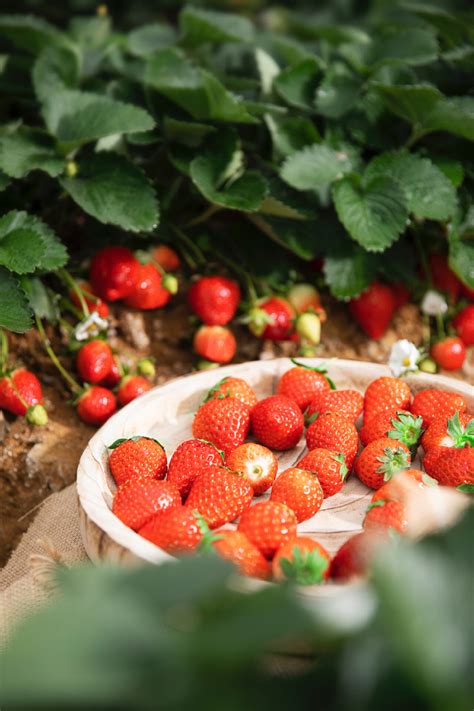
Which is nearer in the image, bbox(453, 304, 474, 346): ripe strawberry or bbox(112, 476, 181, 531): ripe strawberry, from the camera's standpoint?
bbox(112, 476, 181, 531): ripe strawberry

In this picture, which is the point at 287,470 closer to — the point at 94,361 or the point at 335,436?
the point at 335,436

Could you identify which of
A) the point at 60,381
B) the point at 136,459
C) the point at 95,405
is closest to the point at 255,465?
the point at 136,459

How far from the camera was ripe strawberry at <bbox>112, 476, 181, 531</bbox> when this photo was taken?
3.25ft

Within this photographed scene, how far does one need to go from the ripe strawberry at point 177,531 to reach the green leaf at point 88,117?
90 centimetres

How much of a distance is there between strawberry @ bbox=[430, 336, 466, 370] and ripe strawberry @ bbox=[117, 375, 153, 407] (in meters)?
0.71

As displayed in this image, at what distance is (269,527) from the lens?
957 millimetres

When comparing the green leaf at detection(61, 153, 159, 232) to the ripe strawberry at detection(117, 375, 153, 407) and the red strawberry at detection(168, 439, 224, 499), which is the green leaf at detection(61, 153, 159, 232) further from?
the red strawberry at detection(168, 439, 224, 499)

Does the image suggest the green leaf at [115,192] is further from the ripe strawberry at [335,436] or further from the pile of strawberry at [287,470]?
the ripe strawberry at [335,436]

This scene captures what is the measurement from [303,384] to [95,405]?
1.49 feet

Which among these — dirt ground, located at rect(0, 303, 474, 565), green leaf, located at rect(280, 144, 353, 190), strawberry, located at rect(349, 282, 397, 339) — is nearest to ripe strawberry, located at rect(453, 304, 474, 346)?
dirt ground, located at rect(0, 303, 474, 565)

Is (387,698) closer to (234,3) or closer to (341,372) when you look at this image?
(341,372)

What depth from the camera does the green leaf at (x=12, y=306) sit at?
1344 millimetres

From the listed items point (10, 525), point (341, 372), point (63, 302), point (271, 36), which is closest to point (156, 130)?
point (63, 302)

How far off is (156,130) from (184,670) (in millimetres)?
1540
